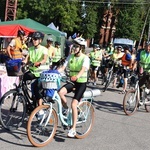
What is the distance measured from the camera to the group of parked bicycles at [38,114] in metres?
5.27

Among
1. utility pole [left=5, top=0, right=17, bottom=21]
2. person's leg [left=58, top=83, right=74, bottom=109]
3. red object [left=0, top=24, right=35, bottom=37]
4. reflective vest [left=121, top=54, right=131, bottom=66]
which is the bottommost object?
A: person's leg [left=58, top=83, right=74, bottom=109]

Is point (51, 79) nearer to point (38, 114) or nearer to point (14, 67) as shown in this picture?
point (38, 114)

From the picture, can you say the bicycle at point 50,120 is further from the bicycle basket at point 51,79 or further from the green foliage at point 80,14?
the green foliage at point 80,14

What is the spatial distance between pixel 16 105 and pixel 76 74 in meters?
1.22

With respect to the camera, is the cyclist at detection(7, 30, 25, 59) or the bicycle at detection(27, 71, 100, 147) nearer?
the bicycle at detection(27, 71, 100, 147)

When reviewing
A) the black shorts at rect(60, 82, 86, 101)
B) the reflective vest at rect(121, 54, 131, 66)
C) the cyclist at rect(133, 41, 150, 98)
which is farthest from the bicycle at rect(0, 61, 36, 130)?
the reflective vest at rect(121, 54, 131, 66)

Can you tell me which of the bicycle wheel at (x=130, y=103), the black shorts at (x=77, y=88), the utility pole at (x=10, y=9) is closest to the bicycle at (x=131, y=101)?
the bicycle wheel at (x=130, y=103)

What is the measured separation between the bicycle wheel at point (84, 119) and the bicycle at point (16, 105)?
38.3 inches

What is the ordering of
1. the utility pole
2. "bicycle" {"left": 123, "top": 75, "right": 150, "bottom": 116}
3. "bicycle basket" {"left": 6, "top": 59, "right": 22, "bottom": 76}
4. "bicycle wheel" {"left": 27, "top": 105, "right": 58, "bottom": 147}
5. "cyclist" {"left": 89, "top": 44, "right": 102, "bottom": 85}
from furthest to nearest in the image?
the utility pole, "cyclist" {"left": 89, "top": 44, "right": 102, "bottom": 85}, "bicycle" {"left": 123, "top": 75, "right": 150, "bottom": 116}, "bicycle basket" {"left": 6, "top": 59, "right": 22, "bottom": 76}, "bicycle wheel" {"left": 27, "top": 105, "right": 58, "bottom": 147}

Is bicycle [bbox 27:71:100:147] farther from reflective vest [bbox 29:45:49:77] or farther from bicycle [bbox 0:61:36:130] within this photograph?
reflective vest [bbox 29:45:49:77]

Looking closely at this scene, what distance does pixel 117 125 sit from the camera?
723 centimetres

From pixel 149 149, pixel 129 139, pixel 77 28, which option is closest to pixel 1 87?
pixel 129 139

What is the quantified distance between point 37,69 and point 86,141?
1683 millimetres

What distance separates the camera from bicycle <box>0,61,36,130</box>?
587 centimetres
